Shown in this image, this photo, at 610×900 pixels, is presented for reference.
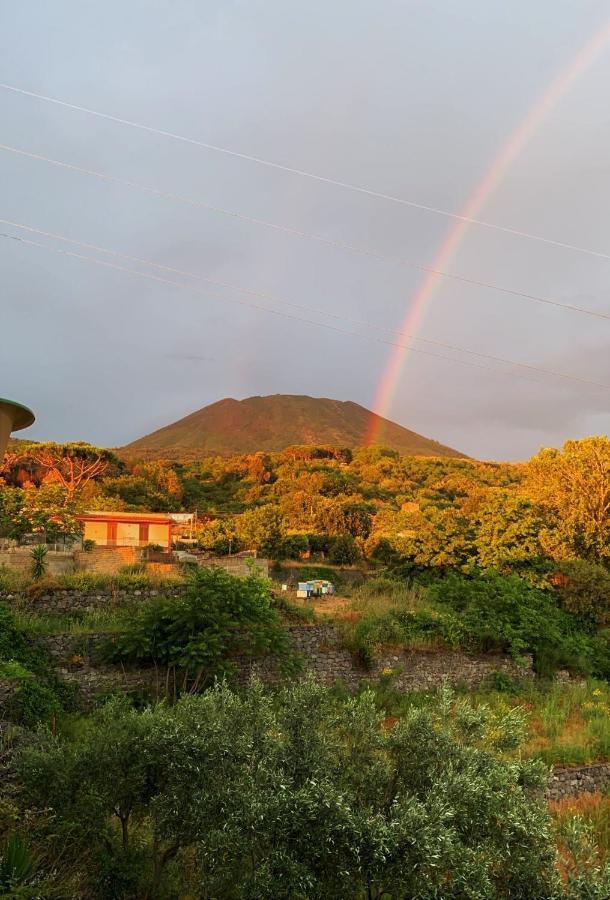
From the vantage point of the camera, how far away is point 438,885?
506 cm

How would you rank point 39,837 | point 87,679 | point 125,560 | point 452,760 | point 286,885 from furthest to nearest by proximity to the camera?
point 125,560, point 87,679, point 39,837, point 452,760, point 286,885

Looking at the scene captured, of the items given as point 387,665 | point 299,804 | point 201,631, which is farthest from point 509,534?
point 299,804

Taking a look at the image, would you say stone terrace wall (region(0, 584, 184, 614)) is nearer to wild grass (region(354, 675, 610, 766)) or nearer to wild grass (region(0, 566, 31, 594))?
wild grass (region(0, 566, 31, 594))

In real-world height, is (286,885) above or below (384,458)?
below

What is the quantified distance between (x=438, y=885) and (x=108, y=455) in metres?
49.8

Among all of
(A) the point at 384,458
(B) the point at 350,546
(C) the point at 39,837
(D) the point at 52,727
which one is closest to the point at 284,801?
(C) the point at 39,837

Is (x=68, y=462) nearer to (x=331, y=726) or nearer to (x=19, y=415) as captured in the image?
(x=331, y=726)

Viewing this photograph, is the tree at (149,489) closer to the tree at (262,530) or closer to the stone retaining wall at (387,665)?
the tree at (262,530)

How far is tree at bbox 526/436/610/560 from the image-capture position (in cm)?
2881

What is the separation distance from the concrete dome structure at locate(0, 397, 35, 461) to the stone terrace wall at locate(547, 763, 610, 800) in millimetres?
12823

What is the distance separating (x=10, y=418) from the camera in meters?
4.22

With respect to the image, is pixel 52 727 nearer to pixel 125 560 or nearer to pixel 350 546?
pixel 125 560

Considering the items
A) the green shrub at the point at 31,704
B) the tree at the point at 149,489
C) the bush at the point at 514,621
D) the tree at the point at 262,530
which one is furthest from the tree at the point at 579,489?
the tree at the point at 149,489

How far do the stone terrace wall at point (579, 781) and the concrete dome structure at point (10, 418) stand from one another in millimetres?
12823
